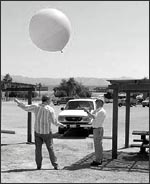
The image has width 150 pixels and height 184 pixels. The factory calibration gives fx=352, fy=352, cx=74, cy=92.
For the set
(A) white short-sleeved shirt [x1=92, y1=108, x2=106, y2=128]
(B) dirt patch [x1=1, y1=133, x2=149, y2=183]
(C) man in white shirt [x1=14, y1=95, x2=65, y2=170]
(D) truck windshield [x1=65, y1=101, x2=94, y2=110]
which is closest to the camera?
(B) dirt patch [x1=1, y1=133, x2=149, y2=183]

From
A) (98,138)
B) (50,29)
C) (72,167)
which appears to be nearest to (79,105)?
(98,138)

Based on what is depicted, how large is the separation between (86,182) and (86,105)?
32.6ft

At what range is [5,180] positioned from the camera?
7.13 meters

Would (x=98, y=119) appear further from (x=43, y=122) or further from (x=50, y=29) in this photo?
(x=50, y=29)

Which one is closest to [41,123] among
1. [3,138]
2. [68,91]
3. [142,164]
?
[142,164]

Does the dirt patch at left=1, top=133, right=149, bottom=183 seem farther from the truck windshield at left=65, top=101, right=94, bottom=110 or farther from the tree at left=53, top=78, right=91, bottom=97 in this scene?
the tree at left=53, top=78, right=91, bottom=97

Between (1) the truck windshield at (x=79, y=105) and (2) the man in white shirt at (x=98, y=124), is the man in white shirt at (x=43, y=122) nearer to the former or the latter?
(2) the man in white shirt at (x=98, y=124)

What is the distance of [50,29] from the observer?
7793mm

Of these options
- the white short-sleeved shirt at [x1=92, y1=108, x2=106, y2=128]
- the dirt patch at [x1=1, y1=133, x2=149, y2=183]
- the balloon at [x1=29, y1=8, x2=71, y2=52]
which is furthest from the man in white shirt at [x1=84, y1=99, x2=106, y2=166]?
the balloon at [x1=29, y1=8, x2=71, y2=52]

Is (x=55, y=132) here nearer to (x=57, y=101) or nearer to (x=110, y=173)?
(x=110, y=173)

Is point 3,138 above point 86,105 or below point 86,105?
below

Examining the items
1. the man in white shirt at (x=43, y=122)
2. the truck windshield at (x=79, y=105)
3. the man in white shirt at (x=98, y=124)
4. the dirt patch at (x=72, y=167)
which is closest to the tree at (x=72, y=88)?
the truck windshield at (x=79, y=105)

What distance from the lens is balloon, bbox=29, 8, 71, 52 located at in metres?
7.79

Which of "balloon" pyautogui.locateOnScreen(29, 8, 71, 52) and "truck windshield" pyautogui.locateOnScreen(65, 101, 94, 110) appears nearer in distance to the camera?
"balloon" pyautogui.locateOnScreen(29, 8, 71, 52)
